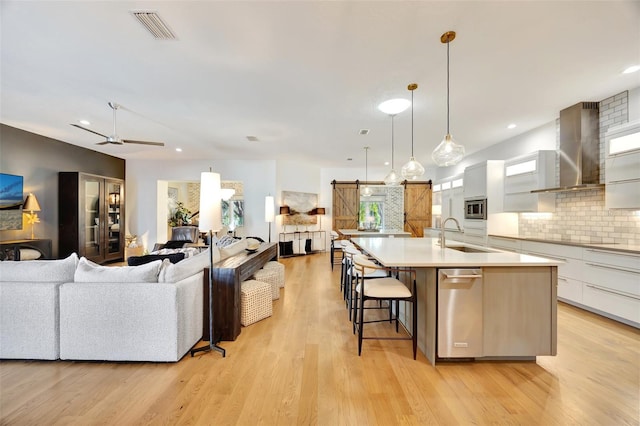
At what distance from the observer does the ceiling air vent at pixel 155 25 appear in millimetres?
1964

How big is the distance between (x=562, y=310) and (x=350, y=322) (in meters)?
2.79

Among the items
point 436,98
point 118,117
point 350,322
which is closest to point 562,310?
point 350,322

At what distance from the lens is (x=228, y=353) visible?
2.39 m

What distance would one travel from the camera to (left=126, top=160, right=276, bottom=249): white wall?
7375 mm

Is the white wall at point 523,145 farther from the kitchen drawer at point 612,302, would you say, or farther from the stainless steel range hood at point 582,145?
the kitchen drawer at point 612,302

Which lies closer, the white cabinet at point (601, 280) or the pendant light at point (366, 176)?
the white cabinet at point (601, 280)

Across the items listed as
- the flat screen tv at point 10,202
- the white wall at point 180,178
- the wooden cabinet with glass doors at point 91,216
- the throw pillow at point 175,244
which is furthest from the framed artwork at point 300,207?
the flat screen tv at point 10,202

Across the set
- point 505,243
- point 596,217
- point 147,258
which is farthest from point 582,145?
point 147,258

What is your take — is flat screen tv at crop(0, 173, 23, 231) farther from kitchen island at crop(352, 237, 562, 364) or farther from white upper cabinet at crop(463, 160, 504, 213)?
white upper cabinet at crop(463, 160, 504, 213)

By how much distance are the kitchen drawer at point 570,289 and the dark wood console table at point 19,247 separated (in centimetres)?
805

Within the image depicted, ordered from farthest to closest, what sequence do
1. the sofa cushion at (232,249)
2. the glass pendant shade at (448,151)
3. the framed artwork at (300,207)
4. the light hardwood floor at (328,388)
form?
the framed artwork at (300,207), the sofa cushion at (232,249), the glass pendant shade at (448,151), the light hardwood floor at (328,388)

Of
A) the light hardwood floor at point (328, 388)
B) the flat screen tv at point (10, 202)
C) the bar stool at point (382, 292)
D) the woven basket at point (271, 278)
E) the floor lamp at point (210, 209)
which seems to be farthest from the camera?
the flat screen tv at point (10, 202)

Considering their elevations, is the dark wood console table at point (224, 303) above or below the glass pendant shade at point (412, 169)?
below

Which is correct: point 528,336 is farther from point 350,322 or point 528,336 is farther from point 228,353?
point 228,353
